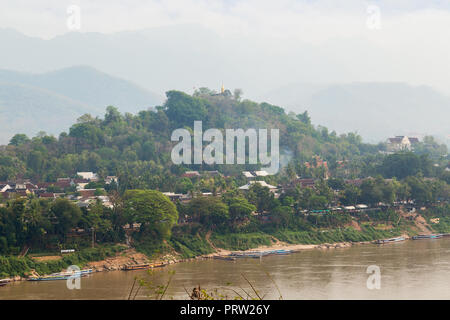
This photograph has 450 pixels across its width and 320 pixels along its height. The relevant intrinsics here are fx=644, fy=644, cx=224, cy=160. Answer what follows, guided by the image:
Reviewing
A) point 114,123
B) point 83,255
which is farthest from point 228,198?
point 114,123

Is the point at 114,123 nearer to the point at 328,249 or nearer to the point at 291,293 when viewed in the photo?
the point at 328,249

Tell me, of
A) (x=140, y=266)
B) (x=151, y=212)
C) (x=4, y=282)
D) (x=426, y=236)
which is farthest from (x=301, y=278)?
(x=426, y=236)

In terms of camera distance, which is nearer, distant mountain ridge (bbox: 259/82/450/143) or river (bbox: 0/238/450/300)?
river (bbox: 0/238/450/300)

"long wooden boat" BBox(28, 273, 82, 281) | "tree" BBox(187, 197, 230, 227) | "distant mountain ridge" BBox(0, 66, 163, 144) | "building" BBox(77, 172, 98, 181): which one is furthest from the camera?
"distant mountain ridge" BBox(0, 66, 163, 144)

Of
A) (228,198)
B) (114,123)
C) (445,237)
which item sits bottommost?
(445,237)

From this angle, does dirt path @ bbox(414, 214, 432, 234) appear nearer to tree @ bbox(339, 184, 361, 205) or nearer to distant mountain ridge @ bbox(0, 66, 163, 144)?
tree @ bbox(339, 184, 361, 205)

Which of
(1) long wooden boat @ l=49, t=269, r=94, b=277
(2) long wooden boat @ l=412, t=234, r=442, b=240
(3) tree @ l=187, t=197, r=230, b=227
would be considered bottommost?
(2) long wooden boat @ l=412, t=234, r=442, b=240

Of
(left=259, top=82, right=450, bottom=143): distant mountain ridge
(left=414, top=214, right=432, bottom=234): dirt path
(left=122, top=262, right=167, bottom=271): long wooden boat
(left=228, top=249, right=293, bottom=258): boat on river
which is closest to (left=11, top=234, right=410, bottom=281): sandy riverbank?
(left=122, top=262, right=167, bottom=271): long wooden boat

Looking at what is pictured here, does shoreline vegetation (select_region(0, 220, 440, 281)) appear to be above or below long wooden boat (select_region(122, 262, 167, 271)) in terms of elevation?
above

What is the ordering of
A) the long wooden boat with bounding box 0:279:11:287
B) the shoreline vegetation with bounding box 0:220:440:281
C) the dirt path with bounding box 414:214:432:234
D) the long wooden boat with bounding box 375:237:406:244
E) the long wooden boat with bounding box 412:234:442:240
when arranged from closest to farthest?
1. the long wooden boat with bounding box 0:279:11:287
2. the shoreline vegetation with bounding box 0:220:440:281
3. the long wooden boat with bounding box 375:237:406:244
4. the long wooden boat with bounding box 412:234:442:240
5. the dirt path with bounding box 414:214:432:234
